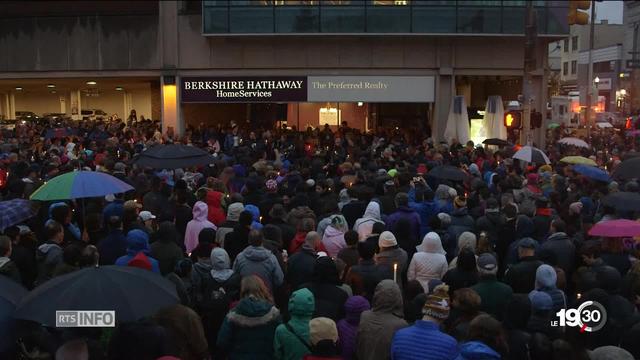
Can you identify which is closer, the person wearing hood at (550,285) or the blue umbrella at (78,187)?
the person wearing hood at (550,285)

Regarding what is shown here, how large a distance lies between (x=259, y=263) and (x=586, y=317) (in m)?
3.28

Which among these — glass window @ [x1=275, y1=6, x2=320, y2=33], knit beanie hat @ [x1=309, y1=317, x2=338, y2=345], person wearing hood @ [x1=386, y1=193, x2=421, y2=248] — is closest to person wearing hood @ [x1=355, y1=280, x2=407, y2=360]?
knit beanie hat @ [x1=309, y1=317, x2=338, y2=345]

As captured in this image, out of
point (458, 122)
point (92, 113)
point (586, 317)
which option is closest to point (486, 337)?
point (586, 317)

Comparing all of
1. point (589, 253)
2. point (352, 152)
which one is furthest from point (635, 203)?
point (352, 152)

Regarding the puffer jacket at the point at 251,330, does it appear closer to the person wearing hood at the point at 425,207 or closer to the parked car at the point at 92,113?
the person wearing hood at the point at 425,207

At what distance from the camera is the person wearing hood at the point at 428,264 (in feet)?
26.4

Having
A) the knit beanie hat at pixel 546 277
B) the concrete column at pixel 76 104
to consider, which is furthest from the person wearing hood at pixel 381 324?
the concrete column at pixel 76 104

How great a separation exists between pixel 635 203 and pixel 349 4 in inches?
763

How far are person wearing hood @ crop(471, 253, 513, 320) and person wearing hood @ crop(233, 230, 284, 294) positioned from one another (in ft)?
7.04

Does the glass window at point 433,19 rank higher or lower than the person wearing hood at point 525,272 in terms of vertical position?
higher

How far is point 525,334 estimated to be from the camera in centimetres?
580

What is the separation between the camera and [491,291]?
692 cm

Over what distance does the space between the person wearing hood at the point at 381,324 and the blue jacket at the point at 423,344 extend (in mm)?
386

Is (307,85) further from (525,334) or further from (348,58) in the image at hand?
(525,334)
